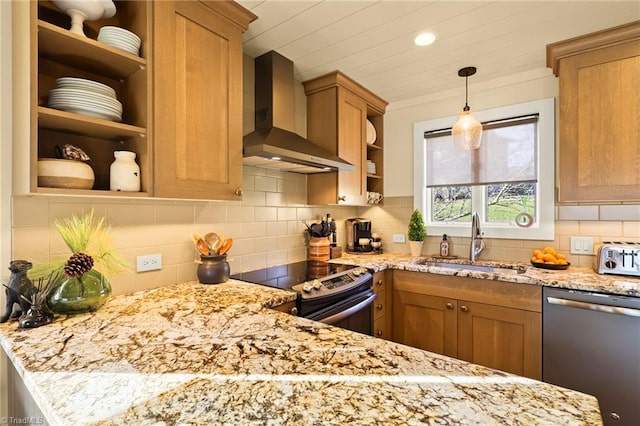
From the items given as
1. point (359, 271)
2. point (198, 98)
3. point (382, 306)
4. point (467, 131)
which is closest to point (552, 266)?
point (467, 131)

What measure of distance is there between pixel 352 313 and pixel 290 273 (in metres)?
0.50

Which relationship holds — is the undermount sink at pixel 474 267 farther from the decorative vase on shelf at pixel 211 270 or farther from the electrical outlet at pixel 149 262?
the electrical outlet at pixel 149 262

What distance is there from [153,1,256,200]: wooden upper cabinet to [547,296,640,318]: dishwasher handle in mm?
1924

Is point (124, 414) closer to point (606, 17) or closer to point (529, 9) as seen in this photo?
point (529, 9)

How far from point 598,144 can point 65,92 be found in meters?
2.83

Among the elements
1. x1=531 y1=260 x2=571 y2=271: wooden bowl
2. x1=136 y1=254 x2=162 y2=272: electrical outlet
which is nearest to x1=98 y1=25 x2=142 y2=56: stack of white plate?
x1=136 y1=254 x2=162 y2=272: electrical outlet

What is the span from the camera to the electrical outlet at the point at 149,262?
5.25 ft

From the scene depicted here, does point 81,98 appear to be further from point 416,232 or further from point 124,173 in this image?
point 416,232

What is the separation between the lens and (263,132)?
199 cm

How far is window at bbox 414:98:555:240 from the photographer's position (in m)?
2.41

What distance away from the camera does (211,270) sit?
67.4 inches

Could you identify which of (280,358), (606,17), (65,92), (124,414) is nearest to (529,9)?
(606,17)

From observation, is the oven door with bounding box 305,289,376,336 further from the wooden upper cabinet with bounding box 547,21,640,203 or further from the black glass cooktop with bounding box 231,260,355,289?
the wooden upper cabinet with bounding box 547,21,640,203

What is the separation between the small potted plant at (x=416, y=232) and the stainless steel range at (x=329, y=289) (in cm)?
87
